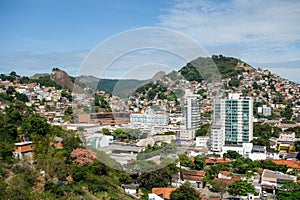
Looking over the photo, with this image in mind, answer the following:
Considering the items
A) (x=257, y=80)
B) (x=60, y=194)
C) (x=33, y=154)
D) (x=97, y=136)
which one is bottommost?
(x=60, y=194)

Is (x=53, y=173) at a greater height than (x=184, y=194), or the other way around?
(x=53, y=173)

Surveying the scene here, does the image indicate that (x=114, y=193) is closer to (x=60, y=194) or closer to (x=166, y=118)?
(x=60, y=194)

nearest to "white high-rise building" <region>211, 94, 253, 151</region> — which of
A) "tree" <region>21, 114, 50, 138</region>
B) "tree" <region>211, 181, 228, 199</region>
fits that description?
"tree" <region>211, 181, 228, 199</region>

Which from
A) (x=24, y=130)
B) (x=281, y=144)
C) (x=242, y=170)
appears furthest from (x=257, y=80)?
(x=24, y=130)

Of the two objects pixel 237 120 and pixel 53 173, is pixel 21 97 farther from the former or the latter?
pixel 53 173

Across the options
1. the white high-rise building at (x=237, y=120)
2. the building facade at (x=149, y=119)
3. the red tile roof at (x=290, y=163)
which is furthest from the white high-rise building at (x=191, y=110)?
the white high-rise building at (x=237, y=120)

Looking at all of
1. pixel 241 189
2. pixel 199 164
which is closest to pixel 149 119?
pixel 241 189
